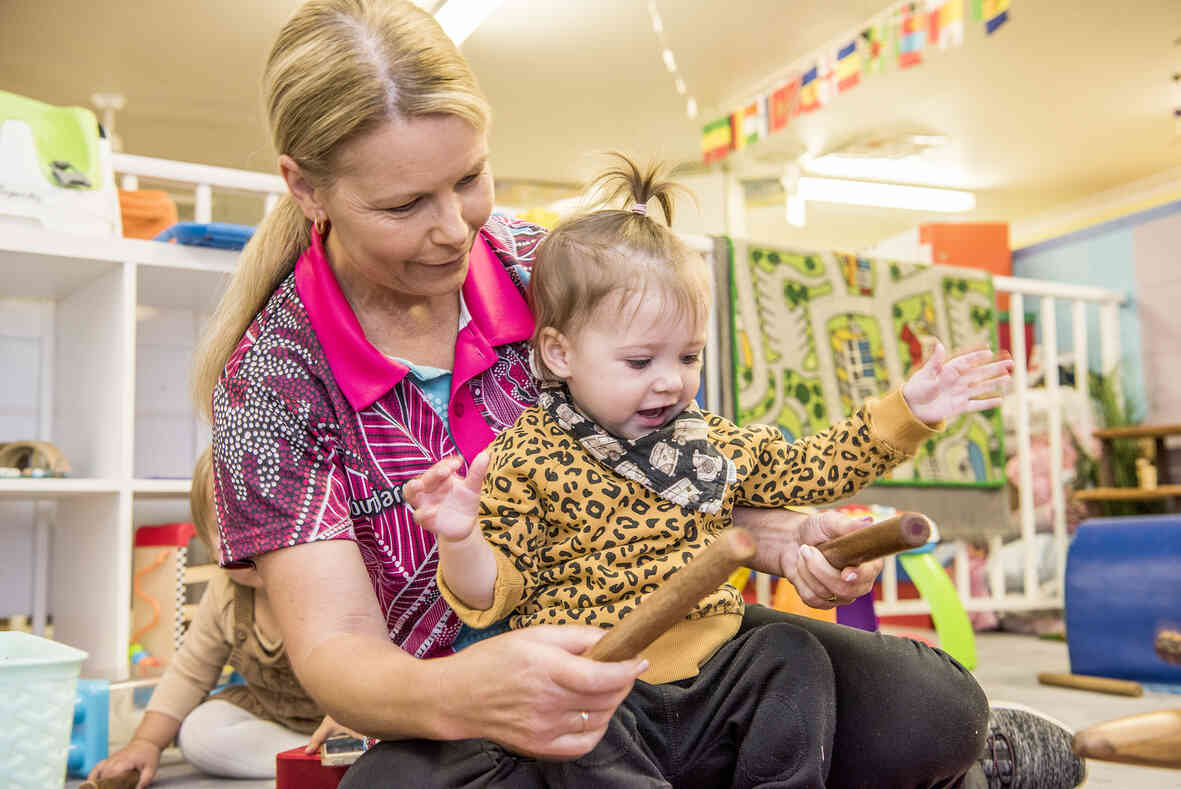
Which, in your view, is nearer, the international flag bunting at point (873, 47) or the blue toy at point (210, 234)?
the blue toy at point (210, 234)

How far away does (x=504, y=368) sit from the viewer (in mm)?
1047

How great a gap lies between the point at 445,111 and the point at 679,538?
40cm

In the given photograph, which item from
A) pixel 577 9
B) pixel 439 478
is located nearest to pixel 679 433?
pixel 439 478

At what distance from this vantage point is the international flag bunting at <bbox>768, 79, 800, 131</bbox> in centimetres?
456

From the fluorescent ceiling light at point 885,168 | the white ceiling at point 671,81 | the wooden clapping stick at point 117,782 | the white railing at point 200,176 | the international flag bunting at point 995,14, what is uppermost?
the white ceiling at point 671,81

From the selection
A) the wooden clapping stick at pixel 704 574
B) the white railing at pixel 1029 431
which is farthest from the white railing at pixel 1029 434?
the wooden clapping stick at pixel 704 574

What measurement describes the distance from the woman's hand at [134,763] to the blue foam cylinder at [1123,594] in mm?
1669

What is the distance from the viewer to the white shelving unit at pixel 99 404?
1809mm

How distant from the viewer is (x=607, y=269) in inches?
37.4

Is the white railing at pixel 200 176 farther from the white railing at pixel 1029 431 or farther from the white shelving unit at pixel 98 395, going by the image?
the white railing at pixel 1029 431

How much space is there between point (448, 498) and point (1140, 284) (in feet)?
11.0

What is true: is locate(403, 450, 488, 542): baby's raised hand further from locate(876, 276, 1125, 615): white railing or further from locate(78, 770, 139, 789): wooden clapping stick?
locate(876, 276, 1125, 615): white railing

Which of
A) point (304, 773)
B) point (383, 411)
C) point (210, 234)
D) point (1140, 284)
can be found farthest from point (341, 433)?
point (1140, 284)

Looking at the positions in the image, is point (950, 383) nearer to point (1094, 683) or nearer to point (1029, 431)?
point (1094, 683)
